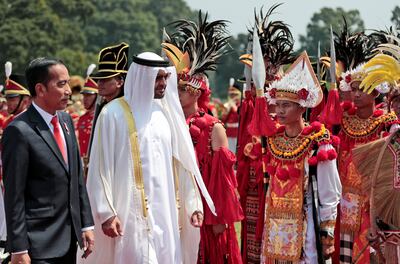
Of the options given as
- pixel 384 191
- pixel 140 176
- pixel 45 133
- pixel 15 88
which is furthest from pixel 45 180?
pixel 15 88

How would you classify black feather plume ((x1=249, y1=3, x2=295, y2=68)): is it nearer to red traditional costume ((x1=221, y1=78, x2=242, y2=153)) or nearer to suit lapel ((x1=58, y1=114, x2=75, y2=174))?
suit lapel ((x1=58, y1=114, x2=75, y2=174))

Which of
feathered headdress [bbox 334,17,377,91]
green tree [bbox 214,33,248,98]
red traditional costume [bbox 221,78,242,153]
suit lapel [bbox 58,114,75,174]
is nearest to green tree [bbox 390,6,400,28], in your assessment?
feathered headdress [bbox 334,17,377,91]

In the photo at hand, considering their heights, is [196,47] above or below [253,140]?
above

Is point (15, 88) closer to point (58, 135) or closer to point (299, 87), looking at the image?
point (299, 87)

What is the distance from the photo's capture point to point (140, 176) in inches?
278

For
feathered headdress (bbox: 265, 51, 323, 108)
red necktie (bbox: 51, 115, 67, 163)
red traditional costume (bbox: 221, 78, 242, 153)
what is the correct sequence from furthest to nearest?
red traditional costume (bbox: 221, 78, 242, 153) < feathered headdress (bbox: 265, 51, 323, 108) < red necktie (bbox: 51, 115, 67, 163)

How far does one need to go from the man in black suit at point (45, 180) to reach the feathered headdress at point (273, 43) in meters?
3.34

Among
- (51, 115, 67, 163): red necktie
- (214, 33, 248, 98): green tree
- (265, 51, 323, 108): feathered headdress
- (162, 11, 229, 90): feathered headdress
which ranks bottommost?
(51, 115, 67, 163): red necktie

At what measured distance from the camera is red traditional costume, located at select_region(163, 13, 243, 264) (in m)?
8.50

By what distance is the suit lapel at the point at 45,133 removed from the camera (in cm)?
620

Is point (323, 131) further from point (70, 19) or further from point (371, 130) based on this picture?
point (70, 19)

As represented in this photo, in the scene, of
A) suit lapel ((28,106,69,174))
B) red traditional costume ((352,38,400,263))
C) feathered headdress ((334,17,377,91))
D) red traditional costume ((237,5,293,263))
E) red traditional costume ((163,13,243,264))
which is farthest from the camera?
feathered headdress ((334,17,377,91))

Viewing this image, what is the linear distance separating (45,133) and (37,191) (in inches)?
15.4

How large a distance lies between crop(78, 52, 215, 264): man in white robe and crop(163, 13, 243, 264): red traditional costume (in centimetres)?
95
